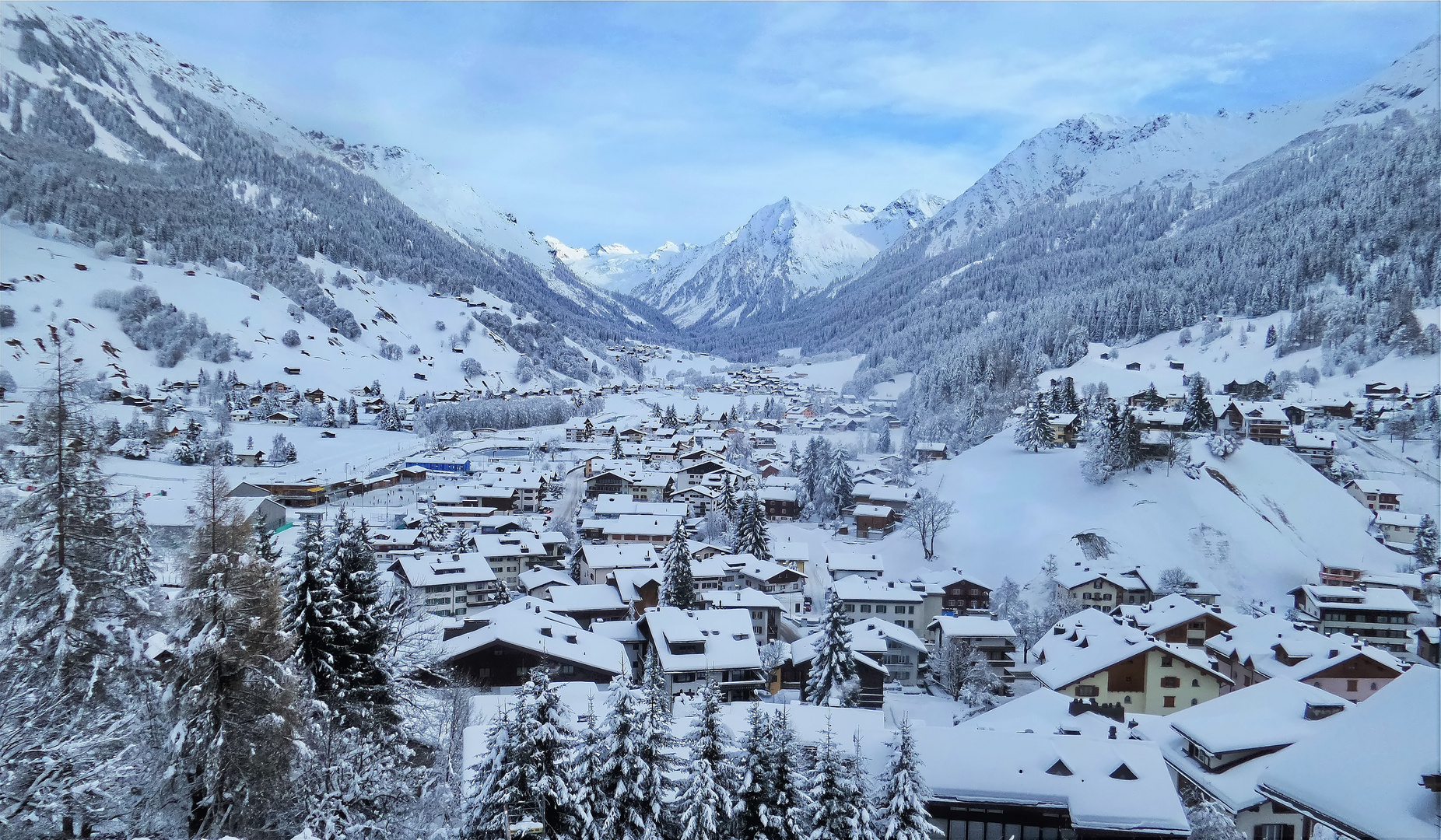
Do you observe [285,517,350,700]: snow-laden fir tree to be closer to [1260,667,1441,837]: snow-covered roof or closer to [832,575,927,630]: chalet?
[1260,667,1441,837]: snow-covered roof

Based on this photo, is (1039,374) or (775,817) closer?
(775,817)

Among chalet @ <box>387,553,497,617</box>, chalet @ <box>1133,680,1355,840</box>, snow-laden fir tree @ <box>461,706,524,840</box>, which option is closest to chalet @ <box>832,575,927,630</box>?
chalet @ <box>1133,680,1355,840</box>

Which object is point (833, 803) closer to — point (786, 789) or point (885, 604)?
point (786, 789)

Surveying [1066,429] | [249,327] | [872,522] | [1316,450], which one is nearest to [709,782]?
[872,522]

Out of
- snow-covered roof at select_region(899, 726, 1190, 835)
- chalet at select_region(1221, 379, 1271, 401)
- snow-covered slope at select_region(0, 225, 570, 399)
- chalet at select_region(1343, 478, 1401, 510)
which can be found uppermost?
snow-covered slope at select_region(0, 225, 570, 399)

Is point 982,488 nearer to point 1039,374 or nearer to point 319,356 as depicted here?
point 1039,374

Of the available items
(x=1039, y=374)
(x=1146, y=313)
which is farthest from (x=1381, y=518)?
(x=1146, y=313)

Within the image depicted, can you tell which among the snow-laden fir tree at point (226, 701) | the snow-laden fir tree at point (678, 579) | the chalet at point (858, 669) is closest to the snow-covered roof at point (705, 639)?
the chalet at point (858, 669)
